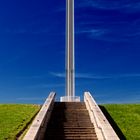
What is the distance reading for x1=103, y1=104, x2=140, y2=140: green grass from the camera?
22.9 m

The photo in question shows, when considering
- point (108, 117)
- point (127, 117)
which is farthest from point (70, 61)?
point (127, 117)

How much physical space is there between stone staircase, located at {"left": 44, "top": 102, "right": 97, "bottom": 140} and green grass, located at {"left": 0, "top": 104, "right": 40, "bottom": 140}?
164 centimetres

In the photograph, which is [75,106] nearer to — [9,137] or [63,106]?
[63,106]

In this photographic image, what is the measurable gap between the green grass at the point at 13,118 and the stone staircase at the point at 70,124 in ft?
5.37

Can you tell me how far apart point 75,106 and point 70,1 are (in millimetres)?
11966

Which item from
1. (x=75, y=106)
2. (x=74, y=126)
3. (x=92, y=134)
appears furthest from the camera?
(x=75, y=106)

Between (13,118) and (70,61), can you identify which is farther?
(70,61)

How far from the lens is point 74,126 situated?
72.1 ft

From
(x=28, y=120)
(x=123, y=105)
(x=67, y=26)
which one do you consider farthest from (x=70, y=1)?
(x=28, y=120)

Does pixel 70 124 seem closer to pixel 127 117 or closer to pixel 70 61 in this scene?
pixel 127 117

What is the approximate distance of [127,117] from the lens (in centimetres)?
2725

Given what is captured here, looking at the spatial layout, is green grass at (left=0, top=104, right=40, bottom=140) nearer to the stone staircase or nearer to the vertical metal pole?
the stone staircase

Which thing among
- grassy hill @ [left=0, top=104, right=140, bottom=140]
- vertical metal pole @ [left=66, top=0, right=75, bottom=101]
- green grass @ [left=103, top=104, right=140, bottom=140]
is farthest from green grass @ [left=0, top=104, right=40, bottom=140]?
green grass @ [left=103, top=104, right=140, bottom=140]

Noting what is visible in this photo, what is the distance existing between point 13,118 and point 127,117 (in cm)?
693
